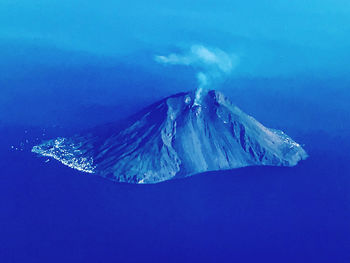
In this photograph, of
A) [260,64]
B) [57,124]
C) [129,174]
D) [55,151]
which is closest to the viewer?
[129,174]

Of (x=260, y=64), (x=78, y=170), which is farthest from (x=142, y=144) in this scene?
(x=260, y=64)

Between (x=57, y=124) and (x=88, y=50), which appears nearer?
(x=57, y=124)

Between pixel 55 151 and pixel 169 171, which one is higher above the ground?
pixel 55 151

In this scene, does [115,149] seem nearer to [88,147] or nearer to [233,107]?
[88,147]

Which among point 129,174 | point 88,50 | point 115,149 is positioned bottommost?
point 129,174

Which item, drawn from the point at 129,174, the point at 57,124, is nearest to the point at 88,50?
the point at 57,124

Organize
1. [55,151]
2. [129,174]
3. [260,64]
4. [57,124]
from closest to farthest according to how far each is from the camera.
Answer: [129,174] < [55,151] < [57,124] < [260,64]

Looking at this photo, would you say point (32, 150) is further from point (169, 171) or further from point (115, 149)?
point (169, 171)
